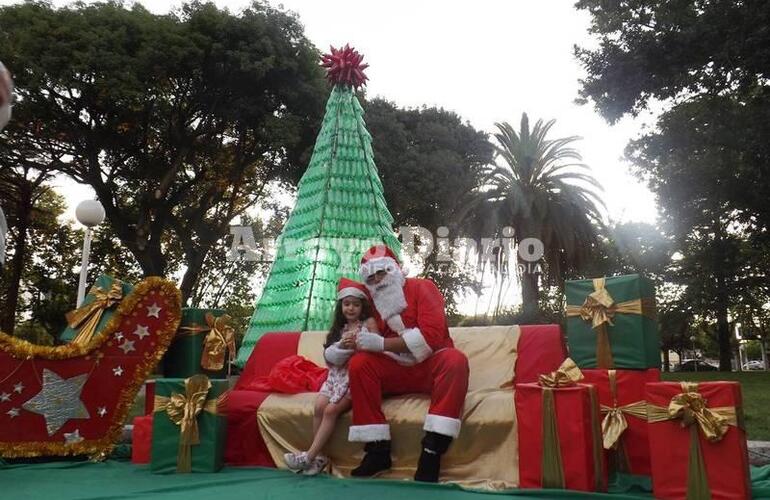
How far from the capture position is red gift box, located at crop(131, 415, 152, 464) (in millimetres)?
4301

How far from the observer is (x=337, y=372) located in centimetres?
373

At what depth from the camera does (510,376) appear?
12.9 feet

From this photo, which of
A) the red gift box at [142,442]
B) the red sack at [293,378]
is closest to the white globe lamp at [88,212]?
the red gift box at [142,442]

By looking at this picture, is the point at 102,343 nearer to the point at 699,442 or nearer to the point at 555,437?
the point at 555,437

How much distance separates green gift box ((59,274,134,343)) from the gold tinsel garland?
5.7 inches

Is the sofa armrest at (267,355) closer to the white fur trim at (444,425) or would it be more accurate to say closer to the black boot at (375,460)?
the black boot at (375,460)

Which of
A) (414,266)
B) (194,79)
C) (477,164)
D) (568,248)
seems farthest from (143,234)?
(568,248)

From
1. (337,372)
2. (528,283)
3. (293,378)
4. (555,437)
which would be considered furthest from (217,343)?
(528,283)

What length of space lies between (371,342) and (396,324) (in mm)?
209

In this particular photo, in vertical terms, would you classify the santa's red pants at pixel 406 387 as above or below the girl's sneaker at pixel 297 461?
above

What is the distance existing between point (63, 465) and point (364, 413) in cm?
224

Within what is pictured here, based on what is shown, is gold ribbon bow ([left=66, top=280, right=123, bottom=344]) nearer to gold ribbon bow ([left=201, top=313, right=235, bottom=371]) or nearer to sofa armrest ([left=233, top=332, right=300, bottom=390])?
gold ribbon bow ([left=201, top=313, right=235, bottom=371])

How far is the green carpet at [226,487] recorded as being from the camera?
298 cm

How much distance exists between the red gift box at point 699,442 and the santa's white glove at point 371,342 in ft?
4.84
